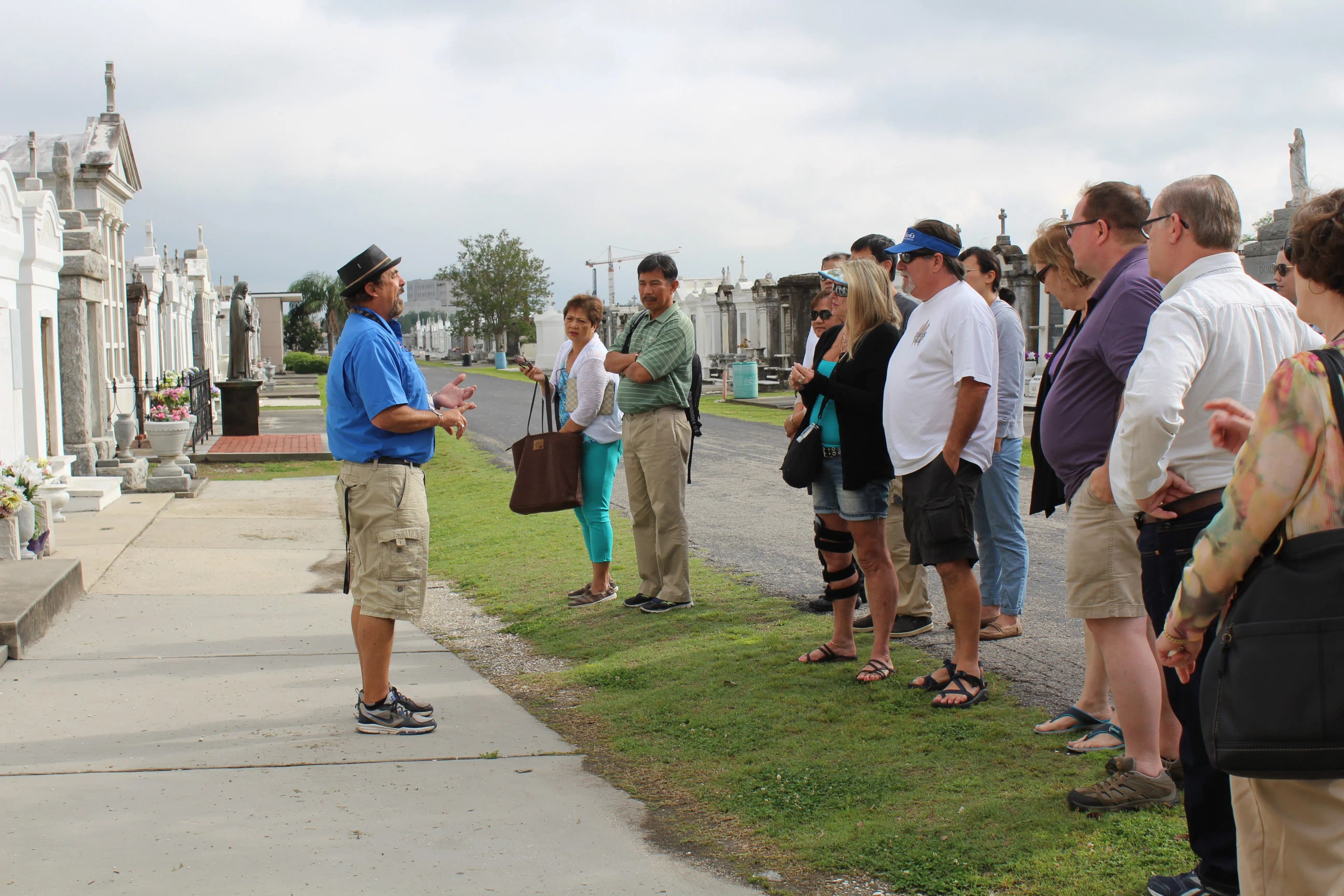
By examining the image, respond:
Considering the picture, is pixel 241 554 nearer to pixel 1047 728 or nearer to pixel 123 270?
pixel 1047 728

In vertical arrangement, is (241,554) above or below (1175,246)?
below

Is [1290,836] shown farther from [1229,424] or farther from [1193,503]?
[1193,503]

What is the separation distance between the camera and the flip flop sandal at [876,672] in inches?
193

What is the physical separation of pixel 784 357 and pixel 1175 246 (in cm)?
3252

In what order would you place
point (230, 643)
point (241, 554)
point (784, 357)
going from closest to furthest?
1. point (230, 643)
2. point (241, 554)
3. point (784, 357)

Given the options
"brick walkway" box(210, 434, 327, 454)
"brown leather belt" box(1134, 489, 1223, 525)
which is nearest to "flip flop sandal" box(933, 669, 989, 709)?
"brown leather belt" box(1134, 489, 1223, 525)

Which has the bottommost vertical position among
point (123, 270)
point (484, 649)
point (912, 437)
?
point (484, 649)

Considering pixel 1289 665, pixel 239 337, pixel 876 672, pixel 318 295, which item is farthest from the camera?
pixel 318 295

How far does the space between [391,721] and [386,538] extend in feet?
2.50

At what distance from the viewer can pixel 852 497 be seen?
16.3 ft

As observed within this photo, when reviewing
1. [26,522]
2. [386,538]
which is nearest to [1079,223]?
[386,538]

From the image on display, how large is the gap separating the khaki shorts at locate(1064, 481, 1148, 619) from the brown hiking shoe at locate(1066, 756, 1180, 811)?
0.50 m

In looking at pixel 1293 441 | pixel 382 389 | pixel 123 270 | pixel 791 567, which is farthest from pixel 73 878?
pixel 123 270

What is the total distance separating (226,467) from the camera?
53.3 feet
